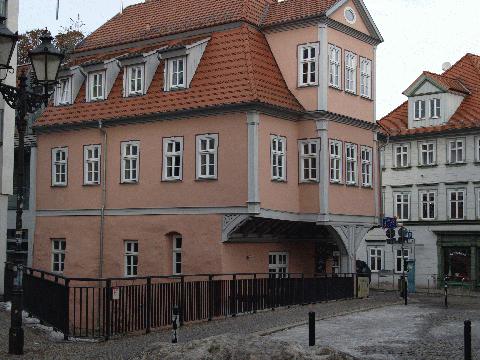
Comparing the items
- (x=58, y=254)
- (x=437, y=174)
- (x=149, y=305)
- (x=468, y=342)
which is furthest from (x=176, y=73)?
(x=437, y=174)

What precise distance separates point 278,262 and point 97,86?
10067 millimetres

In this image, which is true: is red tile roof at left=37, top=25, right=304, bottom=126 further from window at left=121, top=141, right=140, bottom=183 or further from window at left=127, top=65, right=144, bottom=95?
window at left=121, top=141, right=140, bottom=183

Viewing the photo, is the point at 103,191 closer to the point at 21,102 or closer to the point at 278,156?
the point at 278,156

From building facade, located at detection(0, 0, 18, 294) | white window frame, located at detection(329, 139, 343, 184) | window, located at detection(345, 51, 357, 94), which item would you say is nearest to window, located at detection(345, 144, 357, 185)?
white window frame, located at detection(329, 139, 343, 184)

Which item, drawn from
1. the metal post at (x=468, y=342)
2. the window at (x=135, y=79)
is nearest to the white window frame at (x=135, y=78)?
the window at (x=135, y=79)

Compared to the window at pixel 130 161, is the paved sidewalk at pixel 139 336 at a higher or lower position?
lower

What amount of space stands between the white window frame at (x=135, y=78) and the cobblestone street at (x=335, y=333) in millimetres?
10874

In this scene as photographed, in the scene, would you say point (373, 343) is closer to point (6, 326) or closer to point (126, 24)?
point (6, 326)

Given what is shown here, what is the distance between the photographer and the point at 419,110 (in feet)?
152

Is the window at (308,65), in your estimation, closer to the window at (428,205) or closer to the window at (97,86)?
the window at (97,86)

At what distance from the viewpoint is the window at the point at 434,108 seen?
149ft

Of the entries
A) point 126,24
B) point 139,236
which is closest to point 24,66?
point 126,24

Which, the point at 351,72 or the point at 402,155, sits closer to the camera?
the point at 351,72

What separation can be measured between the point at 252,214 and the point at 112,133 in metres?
7.58
